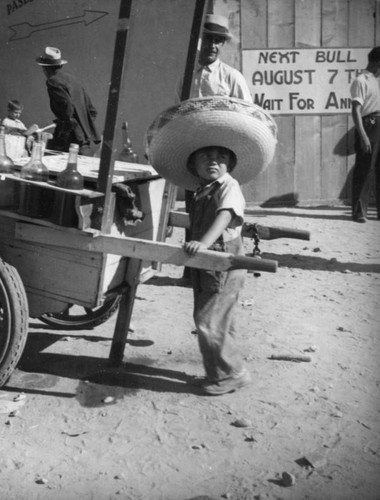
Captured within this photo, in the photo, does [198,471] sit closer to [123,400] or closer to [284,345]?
[123,400]

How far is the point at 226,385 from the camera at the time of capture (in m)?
3.61

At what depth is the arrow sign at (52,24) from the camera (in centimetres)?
915

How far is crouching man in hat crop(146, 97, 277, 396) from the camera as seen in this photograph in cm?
331

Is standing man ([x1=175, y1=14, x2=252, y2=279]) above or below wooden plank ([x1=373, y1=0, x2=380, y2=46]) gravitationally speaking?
below

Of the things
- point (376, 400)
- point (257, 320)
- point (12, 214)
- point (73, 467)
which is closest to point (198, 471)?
point (73, 467)

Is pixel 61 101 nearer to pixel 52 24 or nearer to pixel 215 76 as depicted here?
pixel 215 76

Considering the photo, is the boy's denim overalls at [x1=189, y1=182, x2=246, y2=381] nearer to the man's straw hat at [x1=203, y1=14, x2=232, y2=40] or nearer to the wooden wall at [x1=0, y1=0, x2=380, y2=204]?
the man's straw hat at [x1=203, y1=14, x2=232, y2=40]

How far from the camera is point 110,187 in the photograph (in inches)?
125

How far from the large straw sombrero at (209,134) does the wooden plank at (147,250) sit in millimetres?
575

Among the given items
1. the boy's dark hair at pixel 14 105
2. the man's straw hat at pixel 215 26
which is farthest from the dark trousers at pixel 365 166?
the boy's dark hair at pixel 14 105

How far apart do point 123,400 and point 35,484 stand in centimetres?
84

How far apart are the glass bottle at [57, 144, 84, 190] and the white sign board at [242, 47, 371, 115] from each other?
5833mm

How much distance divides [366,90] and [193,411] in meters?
5.50

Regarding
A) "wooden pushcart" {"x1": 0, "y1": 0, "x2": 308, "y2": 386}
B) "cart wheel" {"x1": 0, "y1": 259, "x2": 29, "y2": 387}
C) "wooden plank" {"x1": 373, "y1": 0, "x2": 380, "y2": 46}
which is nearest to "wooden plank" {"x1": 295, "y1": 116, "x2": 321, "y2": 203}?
"wooden plank" {"x1": 373, "y1": 0, "x2": 380, "y2": 46}
